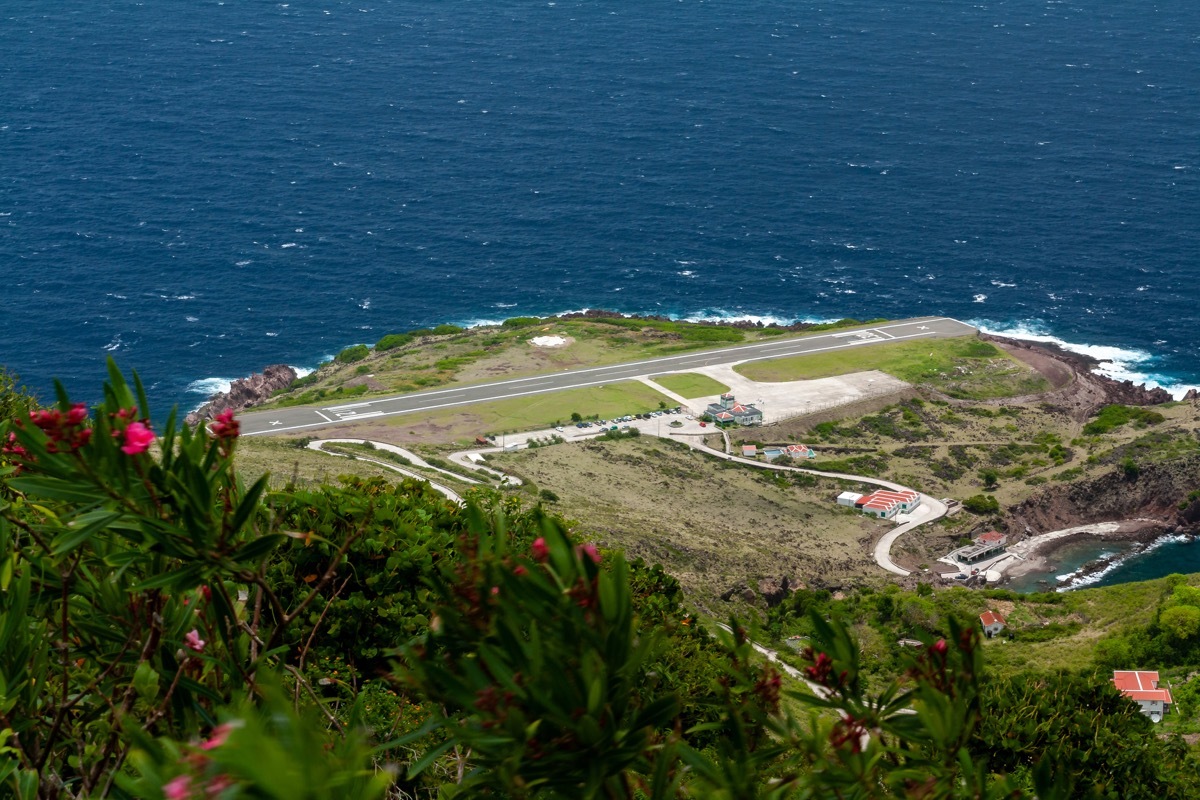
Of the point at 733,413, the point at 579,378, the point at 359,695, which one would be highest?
the point at 359,695

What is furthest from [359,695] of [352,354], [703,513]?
[352,354]

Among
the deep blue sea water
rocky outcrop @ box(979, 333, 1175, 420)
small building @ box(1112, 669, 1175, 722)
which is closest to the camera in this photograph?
small building @ box(1112, 669, 1175, 722)

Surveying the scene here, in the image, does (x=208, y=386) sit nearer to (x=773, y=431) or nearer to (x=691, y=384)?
(x=691, y=384)

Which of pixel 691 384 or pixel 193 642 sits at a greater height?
pixel 193 642

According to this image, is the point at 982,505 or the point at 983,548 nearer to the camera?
the point at 983,548

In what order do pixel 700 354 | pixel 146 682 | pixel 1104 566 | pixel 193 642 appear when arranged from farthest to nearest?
1. pixel 700 354
2. pixel 1104 566
3. pixel 193 642
4. pixel 146 682

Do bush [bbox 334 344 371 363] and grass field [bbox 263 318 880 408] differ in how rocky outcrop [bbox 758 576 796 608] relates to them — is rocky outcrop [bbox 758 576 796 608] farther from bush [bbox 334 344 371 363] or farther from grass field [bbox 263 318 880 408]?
bush [bbox 334 344 371 363]

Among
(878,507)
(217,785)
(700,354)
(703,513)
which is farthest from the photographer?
(700,354)

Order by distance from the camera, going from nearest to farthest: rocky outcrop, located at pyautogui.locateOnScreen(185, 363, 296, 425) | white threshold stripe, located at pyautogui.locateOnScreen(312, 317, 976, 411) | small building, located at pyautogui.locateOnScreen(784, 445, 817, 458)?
small building, located at pyautogui.locateOnScreen(784, 445, 817, 458) → rocky outcrop, located at pyautogui.locateOnScreen(185, 363, 296, 425) → white threshold stripe, located at pyautogui.locateOnScreen(312, 317, 976, 411)

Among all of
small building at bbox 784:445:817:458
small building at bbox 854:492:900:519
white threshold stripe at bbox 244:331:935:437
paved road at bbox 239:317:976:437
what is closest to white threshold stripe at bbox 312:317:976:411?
paved road at bbox 239:317:976:437
